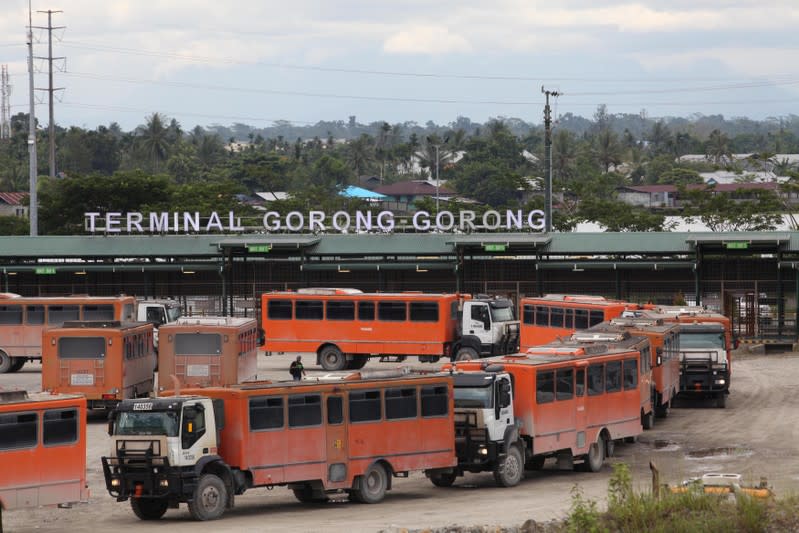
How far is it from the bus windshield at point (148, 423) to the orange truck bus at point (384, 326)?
86.3 ft

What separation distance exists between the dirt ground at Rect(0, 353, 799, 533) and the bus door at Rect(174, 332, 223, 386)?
108 inches

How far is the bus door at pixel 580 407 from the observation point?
2970 cm

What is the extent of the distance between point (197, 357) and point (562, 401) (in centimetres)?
1310

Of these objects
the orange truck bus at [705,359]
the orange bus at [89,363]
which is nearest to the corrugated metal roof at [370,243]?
the orange truck bus at [705,359]

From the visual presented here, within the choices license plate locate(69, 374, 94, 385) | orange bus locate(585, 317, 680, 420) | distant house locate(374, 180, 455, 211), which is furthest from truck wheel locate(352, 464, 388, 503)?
distant house locate(374, 180, 455, 211)

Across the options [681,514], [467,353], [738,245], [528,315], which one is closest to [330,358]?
[467,353]

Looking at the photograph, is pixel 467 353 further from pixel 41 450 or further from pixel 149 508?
pixel 41 450

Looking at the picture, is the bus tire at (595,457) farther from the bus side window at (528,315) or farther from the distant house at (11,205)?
the distant house at (11,205)

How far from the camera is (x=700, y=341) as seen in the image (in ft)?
135

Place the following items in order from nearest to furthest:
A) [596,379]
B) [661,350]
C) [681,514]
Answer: [681,514]
[596,379]
[661,350]

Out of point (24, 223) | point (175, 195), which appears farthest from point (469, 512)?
point (24, 223)

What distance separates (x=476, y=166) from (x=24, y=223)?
64.8 meters

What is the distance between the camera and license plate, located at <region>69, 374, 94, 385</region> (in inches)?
1475

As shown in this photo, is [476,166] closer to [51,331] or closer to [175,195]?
[175,195]
